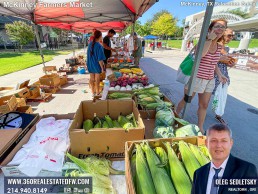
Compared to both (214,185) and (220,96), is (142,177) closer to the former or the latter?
(214,185)

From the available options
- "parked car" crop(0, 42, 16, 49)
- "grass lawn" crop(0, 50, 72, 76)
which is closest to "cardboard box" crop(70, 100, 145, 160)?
"grass lawn" crop(0, 50, 72, 76)

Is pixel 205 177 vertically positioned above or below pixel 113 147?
above

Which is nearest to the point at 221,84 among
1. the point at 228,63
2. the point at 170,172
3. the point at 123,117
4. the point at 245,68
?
the point at 228,63

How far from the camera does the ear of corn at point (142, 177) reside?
3.83ft

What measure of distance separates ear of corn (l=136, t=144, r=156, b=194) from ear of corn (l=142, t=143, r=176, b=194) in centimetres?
4

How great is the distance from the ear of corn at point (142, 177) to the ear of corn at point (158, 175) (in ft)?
0.12

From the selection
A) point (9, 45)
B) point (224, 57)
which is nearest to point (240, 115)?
point (224, 57)

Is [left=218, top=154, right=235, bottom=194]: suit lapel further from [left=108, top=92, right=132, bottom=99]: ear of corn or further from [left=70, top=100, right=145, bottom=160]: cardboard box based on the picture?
[left=108, top=92, right=132, bottom=99]: ear of corn

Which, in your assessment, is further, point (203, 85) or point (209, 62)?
point (203, 85)

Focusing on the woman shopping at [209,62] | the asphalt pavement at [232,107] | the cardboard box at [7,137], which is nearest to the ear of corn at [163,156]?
Answer: the asphalt pavement at [232,107]

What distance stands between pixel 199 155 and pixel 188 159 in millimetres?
123

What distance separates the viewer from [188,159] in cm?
137

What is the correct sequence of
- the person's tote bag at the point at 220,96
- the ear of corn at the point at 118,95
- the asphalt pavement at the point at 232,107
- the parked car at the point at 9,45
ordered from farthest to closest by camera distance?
1. the parked car at the point at 9,45
2. the person's tote bag at the point at 220,96
3. the asphalt pavement at the point at 232,107
4. the ear of corn at the point at 118,95

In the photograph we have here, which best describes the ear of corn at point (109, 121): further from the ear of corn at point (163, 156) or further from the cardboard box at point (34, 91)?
the cardboard box at point (34, 91)
